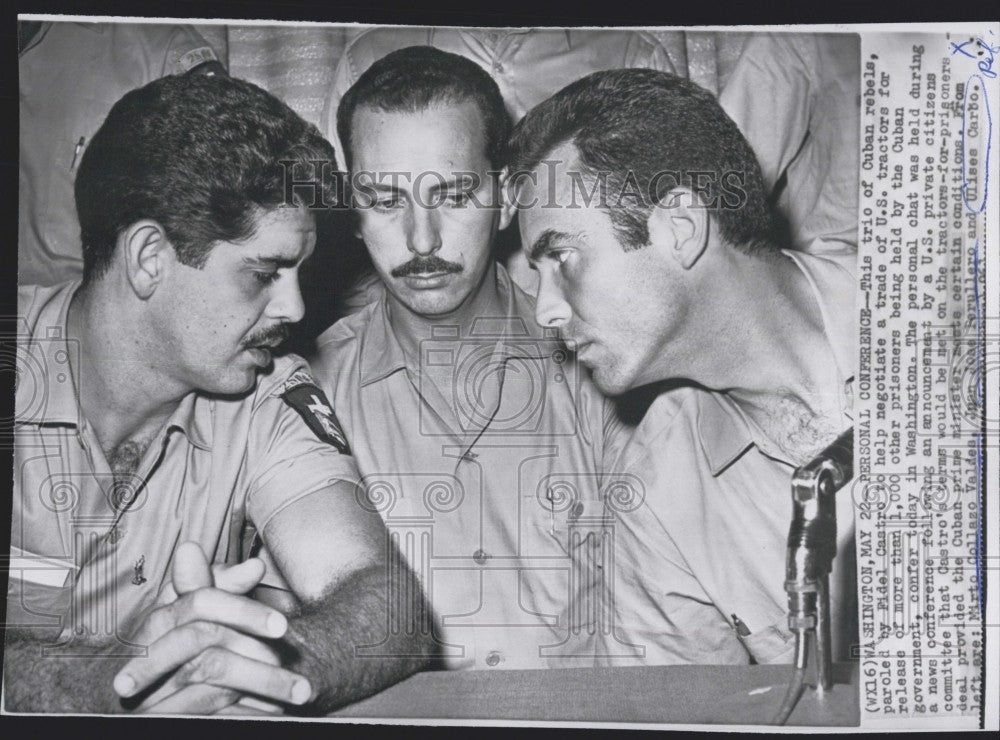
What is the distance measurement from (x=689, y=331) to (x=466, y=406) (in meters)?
0.44

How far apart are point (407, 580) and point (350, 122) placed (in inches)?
33.8

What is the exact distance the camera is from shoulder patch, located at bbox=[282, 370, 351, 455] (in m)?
1.78

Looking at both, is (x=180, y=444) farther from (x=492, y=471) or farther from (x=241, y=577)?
(x=492, y=471)

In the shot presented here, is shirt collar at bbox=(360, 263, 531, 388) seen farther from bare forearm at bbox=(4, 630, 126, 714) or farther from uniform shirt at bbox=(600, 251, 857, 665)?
bare forearm at bbox=(4, 630, 126, 714)

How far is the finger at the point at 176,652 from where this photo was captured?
5.48 feet

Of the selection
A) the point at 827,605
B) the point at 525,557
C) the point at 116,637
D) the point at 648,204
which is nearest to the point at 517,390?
the point at 525,557

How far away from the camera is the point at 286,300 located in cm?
176

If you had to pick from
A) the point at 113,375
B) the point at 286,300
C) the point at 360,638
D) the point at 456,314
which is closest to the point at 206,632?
the point at 360,638

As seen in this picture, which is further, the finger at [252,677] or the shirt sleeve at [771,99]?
the shirt sleeve at [771,99]

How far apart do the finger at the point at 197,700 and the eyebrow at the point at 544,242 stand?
0.96m

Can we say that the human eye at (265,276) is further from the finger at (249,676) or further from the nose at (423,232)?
the finger at (249,676)

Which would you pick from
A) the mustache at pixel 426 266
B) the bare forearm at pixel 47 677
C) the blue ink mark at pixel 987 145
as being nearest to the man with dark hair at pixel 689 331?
the mustache at pixel 426 266

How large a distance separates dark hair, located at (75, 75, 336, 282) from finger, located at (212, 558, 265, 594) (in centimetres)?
55

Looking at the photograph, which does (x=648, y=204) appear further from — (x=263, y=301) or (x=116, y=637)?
(x=116, y=637)
